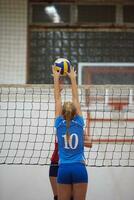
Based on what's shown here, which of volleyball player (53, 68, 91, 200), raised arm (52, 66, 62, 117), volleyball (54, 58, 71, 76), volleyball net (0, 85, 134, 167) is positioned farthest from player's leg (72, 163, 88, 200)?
volleyball net (0, 85, 134, 167)

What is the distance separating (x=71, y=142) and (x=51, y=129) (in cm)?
252

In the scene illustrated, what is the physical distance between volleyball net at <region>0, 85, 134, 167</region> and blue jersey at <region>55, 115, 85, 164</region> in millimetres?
2417

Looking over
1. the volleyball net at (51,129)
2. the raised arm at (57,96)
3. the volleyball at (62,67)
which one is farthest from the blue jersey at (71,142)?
the volleyball net at (51,129)

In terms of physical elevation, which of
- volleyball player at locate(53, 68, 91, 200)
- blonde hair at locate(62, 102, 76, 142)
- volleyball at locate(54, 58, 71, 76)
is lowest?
volleyball player at locate(53, 68, 91, 200)

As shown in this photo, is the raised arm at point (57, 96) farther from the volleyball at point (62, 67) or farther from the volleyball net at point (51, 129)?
the volleyball net at point (51, 129)

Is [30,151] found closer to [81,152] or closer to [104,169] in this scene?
[104,169]

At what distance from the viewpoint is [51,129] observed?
548 centimetres

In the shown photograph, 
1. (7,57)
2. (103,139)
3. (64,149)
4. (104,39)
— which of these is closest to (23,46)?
(7,57)

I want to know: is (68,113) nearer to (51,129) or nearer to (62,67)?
(62,67)

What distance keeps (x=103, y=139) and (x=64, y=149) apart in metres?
2.58

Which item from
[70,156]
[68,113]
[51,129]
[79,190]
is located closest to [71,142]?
[70,156]

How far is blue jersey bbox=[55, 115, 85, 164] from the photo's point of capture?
2.98 metres

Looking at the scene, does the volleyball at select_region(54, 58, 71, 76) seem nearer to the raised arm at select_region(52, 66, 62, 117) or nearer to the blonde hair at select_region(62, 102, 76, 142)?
the raised arm at select_region(52, 66, 62, 117)

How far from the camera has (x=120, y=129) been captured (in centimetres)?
556
